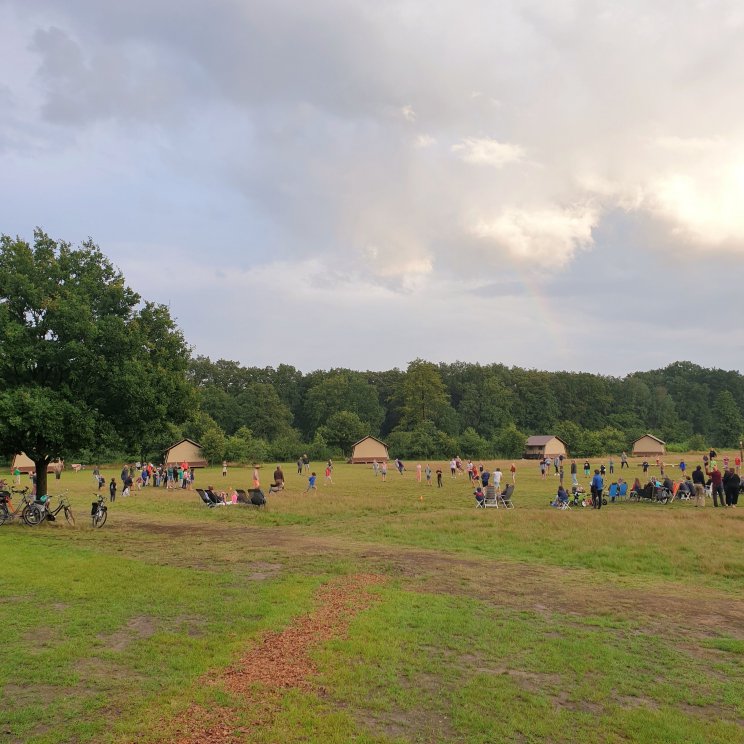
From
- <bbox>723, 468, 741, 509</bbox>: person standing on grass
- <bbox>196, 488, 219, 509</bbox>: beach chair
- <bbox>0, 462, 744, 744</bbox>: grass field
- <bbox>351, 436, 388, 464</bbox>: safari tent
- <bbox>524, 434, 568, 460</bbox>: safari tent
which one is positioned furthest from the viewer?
<bbox>524, 434, 568, 460</bbox>: safari tent

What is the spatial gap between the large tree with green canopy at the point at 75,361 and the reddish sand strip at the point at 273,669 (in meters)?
12.8

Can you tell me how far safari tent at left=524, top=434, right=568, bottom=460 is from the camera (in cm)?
8781

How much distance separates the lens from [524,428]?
123250mm

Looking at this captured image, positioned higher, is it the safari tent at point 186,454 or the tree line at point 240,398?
the tree line at point 240,398

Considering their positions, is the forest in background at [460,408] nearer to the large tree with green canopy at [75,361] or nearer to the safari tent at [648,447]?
the safari tent at [648,447]

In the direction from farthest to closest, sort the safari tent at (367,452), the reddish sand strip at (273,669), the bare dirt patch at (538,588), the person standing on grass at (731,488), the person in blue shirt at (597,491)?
the safari tent at (367,452) < the person in blue shirt at (597,491) < the person standing on grass at (731,488) < the bare dirt patch at (538,588) < the reddish sand strip at (273,669)

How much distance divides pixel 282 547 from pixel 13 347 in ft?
37.0

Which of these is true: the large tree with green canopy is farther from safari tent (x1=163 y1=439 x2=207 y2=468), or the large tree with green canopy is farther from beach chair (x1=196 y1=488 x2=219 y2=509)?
safari tent (x1=163 y1=439 x2=207 y2=468)

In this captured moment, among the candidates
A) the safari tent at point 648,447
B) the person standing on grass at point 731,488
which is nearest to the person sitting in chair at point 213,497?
the person standing on grass at point 731,488

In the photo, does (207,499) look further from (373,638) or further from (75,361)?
(373,638)

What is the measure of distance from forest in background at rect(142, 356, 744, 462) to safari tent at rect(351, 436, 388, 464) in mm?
5413

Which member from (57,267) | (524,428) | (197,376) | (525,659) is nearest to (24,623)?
(525,659)

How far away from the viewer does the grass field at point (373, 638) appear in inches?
231

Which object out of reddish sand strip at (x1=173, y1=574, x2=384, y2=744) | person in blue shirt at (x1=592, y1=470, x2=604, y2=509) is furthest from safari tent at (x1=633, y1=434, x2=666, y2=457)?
reddish sand strip at (x1=173, y1=574, x2=384, y2=744)
